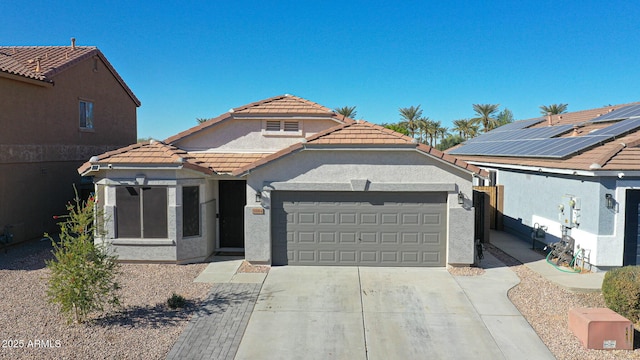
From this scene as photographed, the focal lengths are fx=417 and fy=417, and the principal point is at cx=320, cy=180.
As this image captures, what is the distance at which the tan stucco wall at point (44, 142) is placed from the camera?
14.5 meters

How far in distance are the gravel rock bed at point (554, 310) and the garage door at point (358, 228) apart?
2.45 m

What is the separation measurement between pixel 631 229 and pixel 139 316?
41.0 ft

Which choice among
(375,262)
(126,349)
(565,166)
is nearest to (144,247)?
(126,349)

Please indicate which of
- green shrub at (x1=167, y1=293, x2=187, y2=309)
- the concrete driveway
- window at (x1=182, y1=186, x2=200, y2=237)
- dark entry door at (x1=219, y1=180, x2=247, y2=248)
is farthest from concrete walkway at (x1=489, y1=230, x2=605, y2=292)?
window at (x1=182, y1=186, x2=200, y2=237)

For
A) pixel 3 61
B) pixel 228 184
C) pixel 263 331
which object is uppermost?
pixel 3 61

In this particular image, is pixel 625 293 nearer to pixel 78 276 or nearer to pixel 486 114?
pixel 78 276

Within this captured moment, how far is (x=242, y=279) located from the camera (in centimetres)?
1105

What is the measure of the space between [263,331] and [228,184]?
6.83 metres

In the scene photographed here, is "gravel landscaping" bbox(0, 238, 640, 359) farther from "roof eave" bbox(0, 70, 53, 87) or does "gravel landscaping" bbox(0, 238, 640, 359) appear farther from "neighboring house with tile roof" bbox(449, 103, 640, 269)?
"roof eave" bbox(0, 70, 53, 87)

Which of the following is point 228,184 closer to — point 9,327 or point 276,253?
point 276,253

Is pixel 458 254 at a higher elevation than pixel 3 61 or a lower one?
lower

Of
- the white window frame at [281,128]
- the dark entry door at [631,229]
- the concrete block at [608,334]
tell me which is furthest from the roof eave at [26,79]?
the dark entry door at [631,229]

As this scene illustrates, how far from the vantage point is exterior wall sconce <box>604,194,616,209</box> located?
1115 centimetres

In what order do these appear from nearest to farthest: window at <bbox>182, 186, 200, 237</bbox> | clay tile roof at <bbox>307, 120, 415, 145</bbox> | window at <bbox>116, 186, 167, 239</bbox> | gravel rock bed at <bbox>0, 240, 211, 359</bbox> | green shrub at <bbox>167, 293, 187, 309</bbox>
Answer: gravel rock bed at <bbox>0, 240, 211, 359</bbox> < green shrub at <bbox>167, 293, 187, 309</bbox> < clay tile roof at <bbox>307, 120, 415, 145</bbox> < window at <bbox>116, 186, 167, 239</bbox> < window at <bbox>182, 186, 200, 237</bbox>
